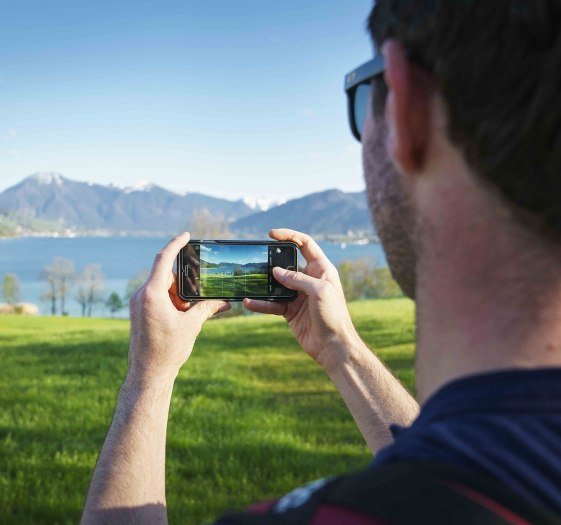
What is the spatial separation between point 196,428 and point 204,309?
3.74 m

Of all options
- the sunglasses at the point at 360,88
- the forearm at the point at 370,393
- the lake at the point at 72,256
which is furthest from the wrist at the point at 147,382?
the lake at the point at 72,256

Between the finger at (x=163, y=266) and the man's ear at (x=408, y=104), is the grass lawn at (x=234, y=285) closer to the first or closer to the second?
the finger at (x=163, y=266)

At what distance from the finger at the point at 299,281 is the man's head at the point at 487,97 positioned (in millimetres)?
1190

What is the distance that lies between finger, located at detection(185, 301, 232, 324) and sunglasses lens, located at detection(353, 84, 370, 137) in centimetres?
91

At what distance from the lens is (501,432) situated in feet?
2.24

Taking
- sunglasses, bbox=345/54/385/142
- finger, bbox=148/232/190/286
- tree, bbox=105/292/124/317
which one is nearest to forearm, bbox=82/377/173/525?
finger, bbox=148/232/190/286

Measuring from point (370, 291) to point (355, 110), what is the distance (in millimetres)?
49248

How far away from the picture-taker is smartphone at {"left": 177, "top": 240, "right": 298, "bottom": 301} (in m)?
2.27

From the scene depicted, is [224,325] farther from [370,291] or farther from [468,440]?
[370,291]

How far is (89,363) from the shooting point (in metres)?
8.32

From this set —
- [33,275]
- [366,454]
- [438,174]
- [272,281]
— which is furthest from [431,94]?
[33,275]

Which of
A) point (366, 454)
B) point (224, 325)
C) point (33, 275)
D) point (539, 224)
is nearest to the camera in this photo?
point (539, 224)

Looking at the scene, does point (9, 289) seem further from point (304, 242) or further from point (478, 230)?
point (478, 230)

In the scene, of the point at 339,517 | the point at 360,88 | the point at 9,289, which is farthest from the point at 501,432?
the point at 9,289
